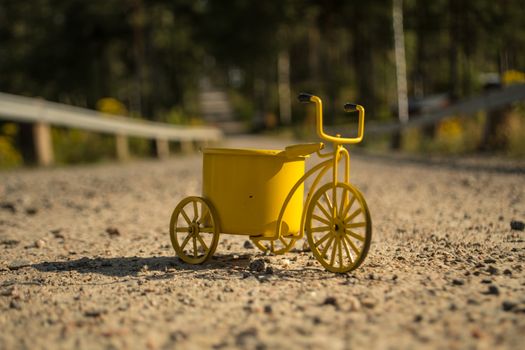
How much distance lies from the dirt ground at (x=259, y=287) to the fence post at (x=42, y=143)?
4.38 m

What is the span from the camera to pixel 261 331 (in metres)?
2.53

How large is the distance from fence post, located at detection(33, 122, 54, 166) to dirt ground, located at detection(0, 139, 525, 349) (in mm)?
4384

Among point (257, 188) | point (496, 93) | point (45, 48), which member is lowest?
point (257, 188)

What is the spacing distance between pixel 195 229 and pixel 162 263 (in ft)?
1.02

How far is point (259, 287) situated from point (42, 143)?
8556mm

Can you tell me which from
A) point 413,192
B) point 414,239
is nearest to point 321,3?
point 413,192

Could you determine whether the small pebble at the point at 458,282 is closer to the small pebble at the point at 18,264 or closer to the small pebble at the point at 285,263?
the small pebble at the point at 285,263

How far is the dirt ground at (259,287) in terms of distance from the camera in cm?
248

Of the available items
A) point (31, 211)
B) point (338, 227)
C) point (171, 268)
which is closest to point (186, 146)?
point (31, 211)

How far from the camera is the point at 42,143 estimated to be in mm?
10867

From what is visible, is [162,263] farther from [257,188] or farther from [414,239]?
[414,239]

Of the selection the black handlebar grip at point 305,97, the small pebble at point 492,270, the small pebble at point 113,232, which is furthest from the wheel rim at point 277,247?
the small pebble at point 113,232

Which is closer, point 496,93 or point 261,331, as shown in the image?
point 261,331

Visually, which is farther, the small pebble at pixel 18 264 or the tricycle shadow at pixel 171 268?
the small pebble at pixel 18 264
